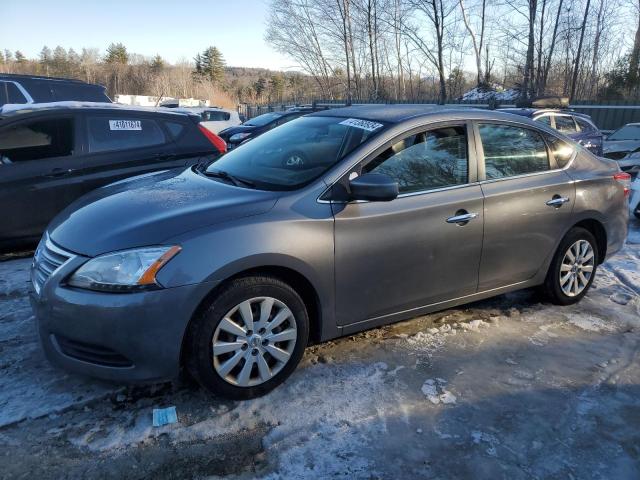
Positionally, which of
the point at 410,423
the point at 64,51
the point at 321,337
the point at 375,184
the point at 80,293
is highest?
the point at 64,51

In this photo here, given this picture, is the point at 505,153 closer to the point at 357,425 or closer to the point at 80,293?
the point at 357,425

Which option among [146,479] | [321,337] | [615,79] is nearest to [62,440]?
[146,479]

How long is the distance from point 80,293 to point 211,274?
2.15ft

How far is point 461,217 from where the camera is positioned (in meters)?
3.37

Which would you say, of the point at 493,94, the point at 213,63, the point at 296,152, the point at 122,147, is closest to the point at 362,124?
the point at 296,152

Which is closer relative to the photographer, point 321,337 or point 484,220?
point 321,337

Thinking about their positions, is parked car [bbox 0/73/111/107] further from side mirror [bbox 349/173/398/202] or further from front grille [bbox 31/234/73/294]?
side mirror [bbox 349/173/398/202]

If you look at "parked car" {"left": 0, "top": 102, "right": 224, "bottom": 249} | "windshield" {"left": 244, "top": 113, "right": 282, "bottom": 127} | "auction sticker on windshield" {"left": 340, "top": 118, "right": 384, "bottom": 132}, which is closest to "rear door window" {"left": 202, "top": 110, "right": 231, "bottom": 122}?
"windshield" {"left": 244, "top": 113, "right": 282, "bottom": 127}

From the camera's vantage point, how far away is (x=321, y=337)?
9.98ft

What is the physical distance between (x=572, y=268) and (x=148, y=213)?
134 inches

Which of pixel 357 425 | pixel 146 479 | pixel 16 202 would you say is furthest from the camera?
pixel 16 202

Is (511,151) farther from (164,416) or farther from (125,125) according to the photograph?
(125,125)

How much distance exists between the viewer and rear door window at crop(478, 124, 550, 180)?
11.9ft

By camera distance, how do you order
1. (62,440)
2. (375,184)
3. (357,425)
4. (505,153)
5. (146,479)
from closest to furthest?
1. (146,479)
2. (62,440)
3. (357,425)
4. (375,184)
5. (505,153)
